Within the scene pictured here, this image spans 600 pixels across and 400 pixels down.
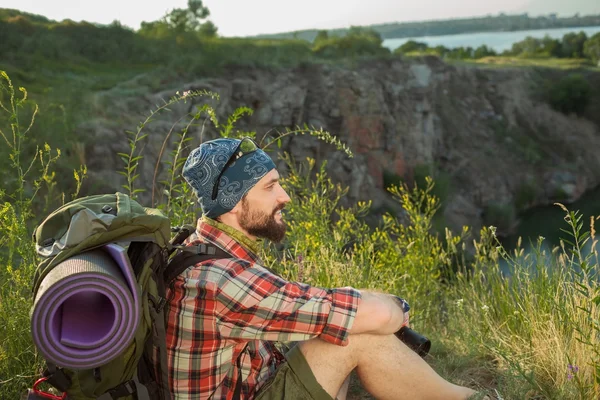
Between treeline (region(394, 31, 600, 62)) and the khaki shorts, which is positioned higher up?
the khaki shorts

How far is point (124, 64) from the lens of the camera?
81.1 ft

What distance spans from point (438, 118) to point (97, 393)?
36723mm

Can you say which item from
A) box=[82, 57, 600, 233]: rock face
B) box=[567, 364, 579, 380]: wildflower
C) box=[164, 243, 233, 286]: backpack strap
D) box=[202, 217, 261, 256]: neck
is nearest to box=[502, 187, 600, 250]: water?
box=[82, 57, 600, 233]: rock face

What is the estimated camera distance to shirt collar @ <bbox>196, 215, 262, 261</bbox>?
7.19 feet

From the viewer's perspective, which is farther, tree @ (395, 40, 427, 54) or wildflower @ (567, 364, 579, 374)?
tree @ (395, 40, 427, 54)

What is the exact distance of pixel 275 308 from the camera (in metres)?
2.04

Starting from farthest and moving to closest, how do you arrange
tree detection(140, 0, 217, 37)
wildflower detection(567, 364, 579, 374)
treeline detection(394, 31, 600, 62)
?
1. treeline detection(394, 31, 600, 62)
2. tree detection(140, 0, 217, 37)
3. wildflower detection(567, 364, 579, 374)

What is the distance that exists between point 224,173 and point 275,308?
51cm

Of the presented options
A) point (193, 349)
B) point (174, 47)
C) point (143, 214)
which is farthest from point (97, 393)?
point (174, 47)

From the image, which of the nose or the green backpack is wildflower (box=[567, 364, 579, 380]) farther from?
the green backpack

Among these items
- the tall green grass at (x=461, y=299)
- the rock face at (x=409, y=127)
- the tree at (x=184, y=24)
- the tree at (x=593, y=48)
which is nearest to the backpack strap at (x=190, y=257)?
the tall green grass at (x=461, y=299)

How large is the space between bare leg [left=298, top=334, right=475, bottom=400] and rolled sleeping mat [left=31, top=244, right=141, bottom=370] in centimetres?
74

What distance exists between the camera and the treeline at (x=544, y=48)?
65375 millimetres

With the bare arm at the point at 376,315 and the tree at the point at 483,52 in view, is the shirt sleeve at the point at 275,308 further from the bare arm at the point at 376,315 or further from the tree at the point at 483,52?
the tree at the point at 483,52
